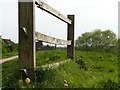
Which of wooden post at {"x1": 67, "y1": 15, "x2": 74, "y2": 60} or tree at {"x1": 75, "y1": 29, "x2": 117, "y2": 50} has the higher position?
tree at {"x1": 75, "y1": 29, "x2": 117, "y2": 50}

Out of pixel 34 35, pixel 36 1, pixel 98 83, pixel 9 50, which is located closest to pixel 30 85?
pixel 34 35

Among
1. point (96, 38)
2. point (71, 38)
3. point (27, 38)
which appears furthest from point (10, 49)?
point (27, 38)

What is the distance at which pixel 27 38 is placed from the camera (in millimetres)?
4469

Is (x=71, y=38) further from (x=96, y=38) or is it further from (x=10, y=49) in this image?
(x=96, y=38)

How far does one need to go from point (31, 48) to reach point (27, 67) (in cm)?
27

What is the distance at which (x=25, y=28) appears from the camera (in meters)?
4.48

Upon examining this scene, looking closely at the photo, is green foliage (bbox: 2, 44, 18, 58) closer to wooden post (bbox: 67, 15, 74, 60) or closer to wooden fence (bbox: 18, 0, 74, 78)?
wooden post (bbox: 67, 15, 74, 60)

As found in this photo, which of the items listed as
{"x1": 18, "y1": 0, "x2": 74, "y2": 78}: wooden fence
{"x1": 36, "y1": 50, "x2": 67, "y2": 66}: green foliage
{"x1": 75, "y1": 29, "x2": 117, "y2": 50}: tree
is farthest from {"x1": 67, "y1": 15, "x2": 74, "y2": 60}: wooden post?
{"x1": 75, "y1": 29, "x2": 117, "y2": 50}: tree

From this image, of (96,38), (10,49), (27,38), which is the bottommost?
(10,49)

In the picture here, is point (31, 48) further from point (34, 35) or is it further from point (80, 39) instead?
point (80, 39)

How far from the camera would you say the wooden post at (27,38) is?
446 centimetres

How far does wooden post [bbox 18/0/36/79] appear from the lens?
14.6ft

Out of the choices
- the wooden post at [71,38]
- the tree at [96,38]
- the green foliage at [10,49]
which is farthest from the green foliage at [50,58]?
the tree at [96,38]

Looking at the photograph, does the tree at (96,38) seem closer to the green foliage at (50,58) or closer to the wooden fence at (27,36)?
the green foliage at (50,58)
